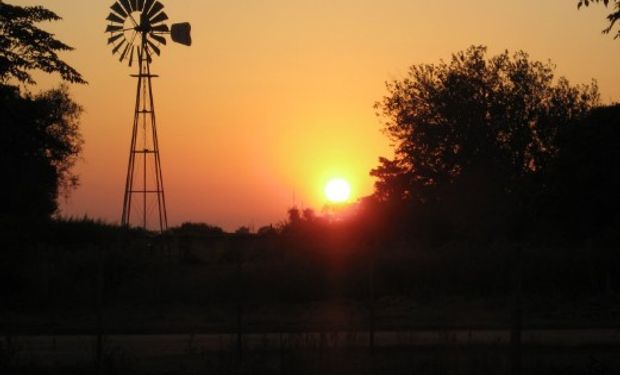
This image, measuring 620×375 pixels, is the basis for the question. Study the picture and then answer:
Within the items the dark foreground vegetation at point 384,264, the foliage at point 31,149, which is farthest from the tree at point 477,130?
the foliage at point 31,149

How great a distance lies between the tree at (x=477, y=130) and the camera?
66.6 m

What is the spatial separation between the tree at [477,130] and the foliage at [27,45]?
128 feet

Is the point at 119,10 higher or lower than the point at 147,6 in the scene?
lower

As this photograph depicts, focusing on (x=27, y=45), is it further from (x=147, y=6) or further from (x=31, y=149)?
(x=147, y=6)

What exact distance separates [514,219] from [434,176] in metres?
6.79

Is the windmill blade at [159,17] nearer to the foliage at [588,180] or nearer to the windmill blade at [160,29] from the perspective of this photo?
the windmill blade at [160,29]

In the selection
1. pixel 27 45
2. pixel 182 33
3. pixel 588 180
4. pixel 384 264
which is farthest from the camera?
pixel 588 180

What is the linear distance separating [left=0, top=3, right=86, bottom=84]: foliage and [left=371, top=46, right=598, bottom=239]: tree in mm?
38925

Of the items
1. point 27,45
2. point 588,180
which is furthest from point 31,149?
point 588,180

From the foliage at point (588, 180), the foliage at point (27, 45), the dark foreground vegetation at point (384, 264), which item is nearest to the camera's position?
the dark foreground vegetation at point (384, 264)

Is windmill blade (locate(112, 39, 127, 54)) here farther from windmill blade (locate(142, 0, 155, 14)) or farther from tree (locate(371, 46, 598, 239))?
tree (locate(371, 46, 598, 239))

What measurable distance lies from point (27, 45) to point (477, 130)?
42.1 meters

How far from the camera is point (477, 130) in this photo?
219 feet

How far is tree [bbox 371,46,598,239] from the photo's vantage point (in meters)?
66.6
